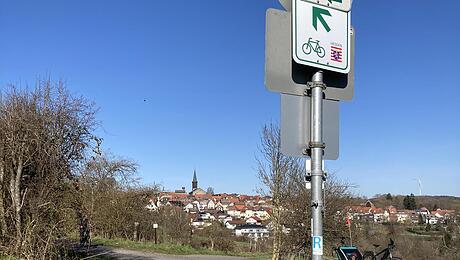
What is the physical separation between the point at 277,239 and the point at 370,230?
1075cm

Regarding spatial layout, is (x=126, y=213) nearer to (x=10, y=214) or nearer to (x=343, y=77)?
(x=10, y=214)

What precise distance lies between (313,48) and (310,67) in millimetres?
119

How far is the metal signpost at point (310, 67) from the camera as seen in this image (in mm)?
2514

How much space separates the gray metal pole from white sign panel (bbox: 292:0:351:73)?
98 millimetres

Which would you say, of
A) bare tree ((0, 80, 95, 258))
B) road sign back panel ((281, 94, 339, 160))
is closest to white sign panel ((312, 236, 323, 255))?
road sign back panel ((281, 94, 339, 160))

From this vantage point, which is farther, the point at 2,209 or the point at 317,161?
the point at 2,209

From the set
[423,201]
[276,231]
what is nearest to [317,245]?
[276,231]

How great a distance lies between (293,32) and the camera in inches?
98.7

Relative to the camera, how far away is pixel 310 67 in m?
2.61

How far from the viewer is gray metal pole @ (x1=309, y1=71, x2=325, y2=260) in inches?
94.7

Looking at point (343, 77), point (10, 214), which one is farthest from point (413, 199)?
point (343, 77)

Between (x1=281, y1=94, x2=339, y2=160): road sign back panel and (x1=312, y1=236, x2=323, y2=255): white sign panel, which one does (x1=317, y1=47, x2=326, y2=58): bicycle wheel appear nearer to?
(x1=281, y1=94, x2=339, y2=160): road sign back panel

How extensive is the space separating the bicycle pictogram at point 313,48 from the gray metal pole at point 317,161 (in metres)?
0.11

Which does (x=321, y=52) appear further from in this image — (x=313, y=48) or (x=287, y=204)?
(x=287, y=204)
